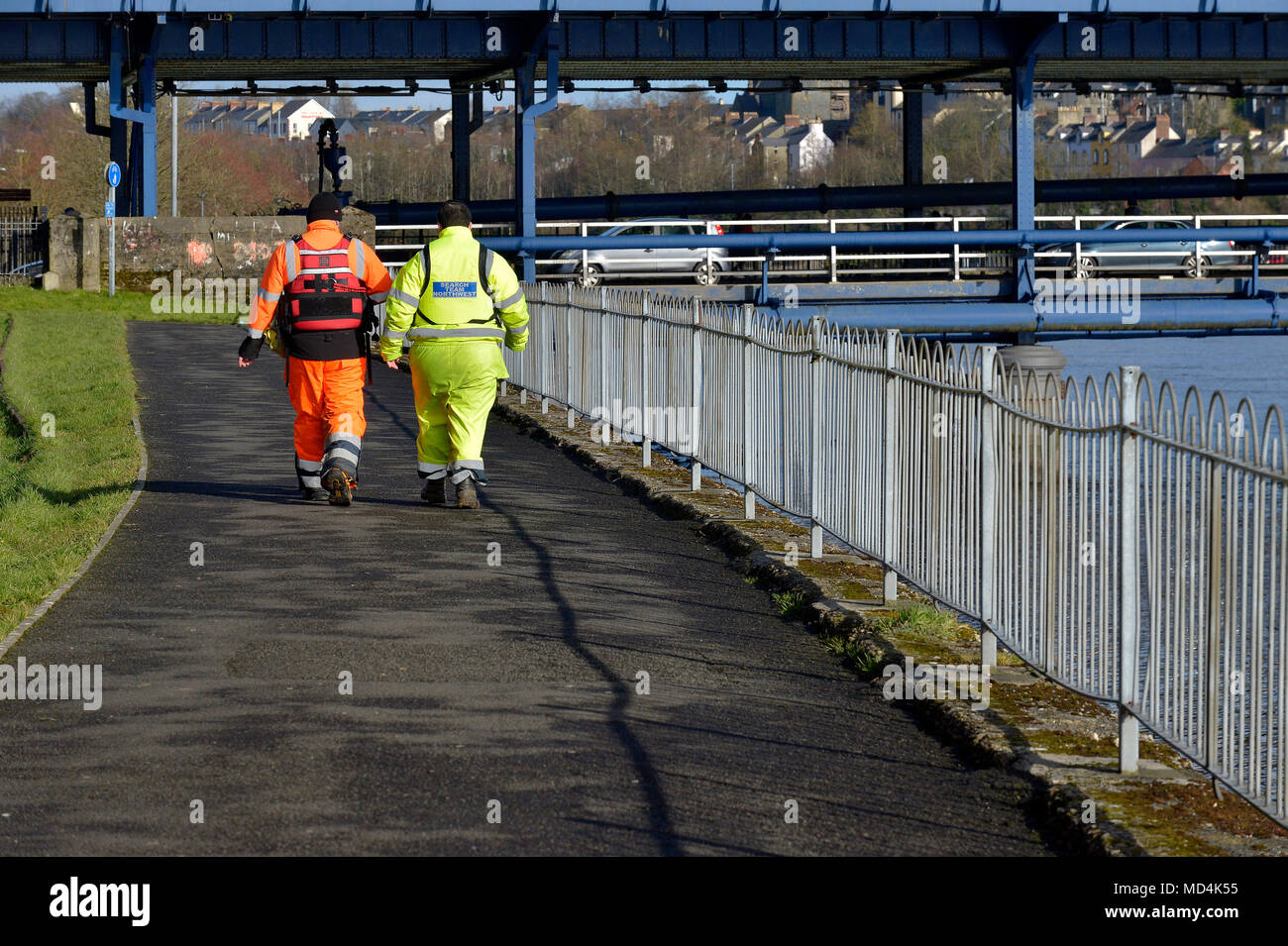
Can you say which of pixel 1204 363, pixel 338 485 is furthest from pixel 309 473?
pixel 1204 363

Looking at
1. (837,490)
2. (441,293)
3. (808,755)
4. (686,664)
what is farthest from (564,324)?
(808,755)

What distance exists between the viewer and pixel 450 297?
1144 cm

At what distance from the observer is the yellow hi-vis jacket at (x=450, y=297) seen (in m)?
11.4

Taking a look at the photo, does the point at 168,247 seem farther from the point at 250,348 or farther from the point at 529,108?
the point at 250,348

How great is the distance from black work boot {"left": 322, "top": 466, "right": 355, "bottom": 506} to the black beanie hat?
1545 mm

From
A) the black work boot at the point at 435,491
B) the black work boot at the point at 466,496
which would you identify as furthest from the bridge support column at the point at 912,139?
the black work boot at the point at 466,496

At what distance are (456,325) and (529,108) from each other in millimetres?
23747

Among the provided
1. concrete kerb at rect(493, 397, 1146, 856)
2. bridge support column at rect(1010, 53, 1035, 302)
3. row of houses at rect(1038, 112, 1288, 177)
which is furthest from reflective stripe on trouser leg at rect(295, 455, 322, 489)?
row of houses at rect(1038, 112, 1288, 177)

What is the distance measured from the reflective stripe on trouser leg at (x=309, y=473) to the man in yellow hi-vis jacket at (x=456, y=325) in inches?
31.1

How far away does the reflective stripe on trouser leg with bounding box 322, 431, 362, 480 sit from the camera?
37.7ft

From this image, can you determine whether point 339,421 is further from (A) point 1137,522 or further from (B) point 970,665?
(A) point 1137,522
